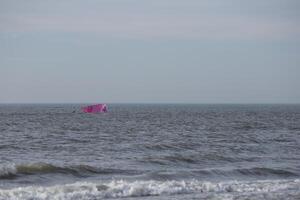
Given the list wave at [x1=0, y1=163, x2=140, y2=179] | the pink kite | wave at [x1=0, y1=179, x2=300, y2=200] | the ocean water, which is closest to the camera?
wave at [x1=0, y1=179, x2=300, y2=200]

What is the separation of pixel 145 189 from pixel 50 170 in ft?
21.1

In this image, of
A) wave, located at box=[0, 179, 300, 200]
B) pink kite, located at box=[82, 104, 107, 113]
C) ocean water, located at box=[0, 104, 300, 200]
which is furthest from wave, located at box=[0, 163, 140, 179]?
pink kite, located at box=[82, 104, 107, 113]

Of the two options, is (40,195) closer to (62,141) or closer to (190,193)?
(190,193)

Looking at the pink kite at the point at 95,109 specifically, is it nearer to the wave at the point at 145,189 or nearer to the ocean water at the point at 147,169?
the ocean water at the point at 147,169

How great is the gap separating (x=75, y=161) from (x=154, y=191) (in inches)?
370

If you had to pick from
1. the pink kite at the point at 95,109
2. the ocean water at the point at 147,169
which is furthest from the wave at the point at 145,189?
the pink kite at the point at 95,109

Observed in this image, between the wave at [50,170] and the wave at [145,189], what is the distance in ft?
12.3

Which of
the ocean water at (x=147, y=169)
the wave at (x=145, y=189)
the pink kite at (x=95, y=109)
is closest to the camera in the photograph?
the wave at (x=145, y=189)

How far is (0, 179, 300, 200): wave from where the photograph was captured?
1794 cm

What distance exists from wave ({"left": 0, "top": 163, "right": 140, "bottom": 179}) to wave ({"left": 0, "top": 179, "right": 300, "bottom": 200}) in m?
3.75

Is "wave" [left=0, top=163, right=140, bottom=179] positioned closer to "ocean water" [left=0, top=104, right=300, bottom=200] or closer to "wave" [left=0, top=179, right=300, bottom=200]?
A: "ocean water" [left=0, top=104, right=300, bottom=200]

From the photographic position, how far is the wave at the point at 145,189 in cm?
1794

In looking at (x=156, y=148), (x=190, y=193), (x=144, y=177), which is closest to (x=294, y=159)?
(x=156, y=148)

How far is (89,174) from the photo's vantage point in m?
24.0
